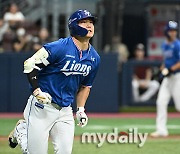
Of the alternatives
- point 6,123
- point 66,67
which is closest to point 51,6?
point 6,123

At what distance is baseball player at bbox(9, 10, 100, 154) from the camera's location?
7.09m

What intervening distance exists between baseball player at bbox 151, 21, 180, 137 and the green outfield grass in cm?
49

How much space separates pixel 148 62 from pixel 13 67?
3354 mm

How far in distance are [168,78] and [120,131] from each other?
1278 mm

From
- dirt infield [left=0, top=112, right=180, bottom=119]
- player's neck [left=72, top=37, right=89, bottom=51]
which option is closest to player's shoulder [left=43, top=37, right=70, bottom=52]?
player's neck [left=72, top=37, right=89, bottom=51]

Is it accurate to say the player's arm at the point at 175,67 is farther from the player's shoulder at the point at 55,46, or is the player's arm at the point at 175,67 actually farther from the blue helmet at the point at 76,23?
the player's shoulder at the point at 55,46

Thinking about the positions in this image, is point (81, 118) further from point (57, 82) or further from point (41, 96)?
point (41, 96)

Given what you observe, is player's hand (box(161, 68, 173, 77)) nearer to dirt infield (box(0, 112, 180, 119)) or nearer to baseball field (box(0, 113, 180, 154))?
baseball field (box(0, 113, 180, 154))

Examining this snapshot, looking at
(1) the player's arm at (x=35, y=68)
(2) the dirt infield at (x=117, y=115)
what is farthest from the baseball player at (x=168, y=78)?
(1) the player's arm at (x=35, y=68)

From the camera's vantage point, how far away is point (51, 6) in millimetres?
19781

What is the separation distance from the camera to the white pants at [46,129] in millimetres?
7137

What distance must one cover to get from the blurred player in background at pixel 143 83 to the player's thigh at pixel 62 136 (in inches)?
410

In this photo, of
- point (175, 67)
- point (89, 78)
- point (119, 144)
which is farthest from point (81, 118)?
point (175, 67)

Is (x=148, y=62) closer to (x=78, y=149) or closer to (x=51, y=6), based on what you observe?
(x=51, y=6)
